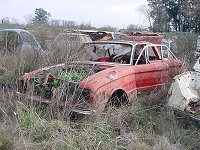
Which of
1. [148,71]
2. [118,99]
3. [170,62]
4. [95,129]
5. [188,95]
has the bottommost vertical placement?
[95,129]

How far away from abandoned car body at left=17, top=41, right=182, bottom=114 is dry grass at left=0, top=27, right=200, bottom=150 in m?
0.27

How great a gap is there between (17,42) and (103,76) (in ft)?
16.3

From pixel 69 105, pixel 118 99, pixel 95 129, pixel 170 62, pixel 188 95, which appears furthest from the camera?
pixel 170 62

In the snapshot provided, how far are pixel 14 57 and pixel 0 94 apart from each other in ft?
6.16

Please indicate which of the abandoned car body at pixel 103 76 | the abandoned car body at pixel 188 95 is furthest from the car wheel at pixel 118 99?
the abandoned car body at pixel 188 95

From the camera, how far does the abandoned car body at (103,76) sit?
18.7 feet

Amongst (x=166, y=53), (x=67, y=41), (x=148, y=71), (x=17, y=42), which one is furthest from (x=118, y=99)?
(x=17, y=42)

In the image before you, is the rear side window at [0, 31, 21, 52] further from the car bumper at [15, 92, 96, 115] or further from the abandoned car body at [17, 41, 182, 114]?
the car bumper at [15, 92, 96, 115]

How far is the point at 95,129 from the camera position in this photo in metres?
5.04

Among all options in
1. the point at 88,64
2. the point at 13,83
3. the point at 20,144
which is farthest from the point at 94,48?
the point at 20,144

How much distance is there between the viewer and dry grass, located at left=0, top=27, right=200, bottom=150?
465 centimetres

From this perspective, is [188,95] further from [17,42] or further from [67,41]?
[17,42]

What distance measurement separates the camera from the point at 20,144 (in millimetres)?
4500

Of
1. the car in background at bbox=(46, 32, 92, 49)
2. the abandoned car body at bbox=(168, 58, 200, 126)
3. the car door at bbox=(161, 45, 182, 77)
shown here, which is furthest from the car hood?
the car door at bbox=(161, 45, 182, 77)
